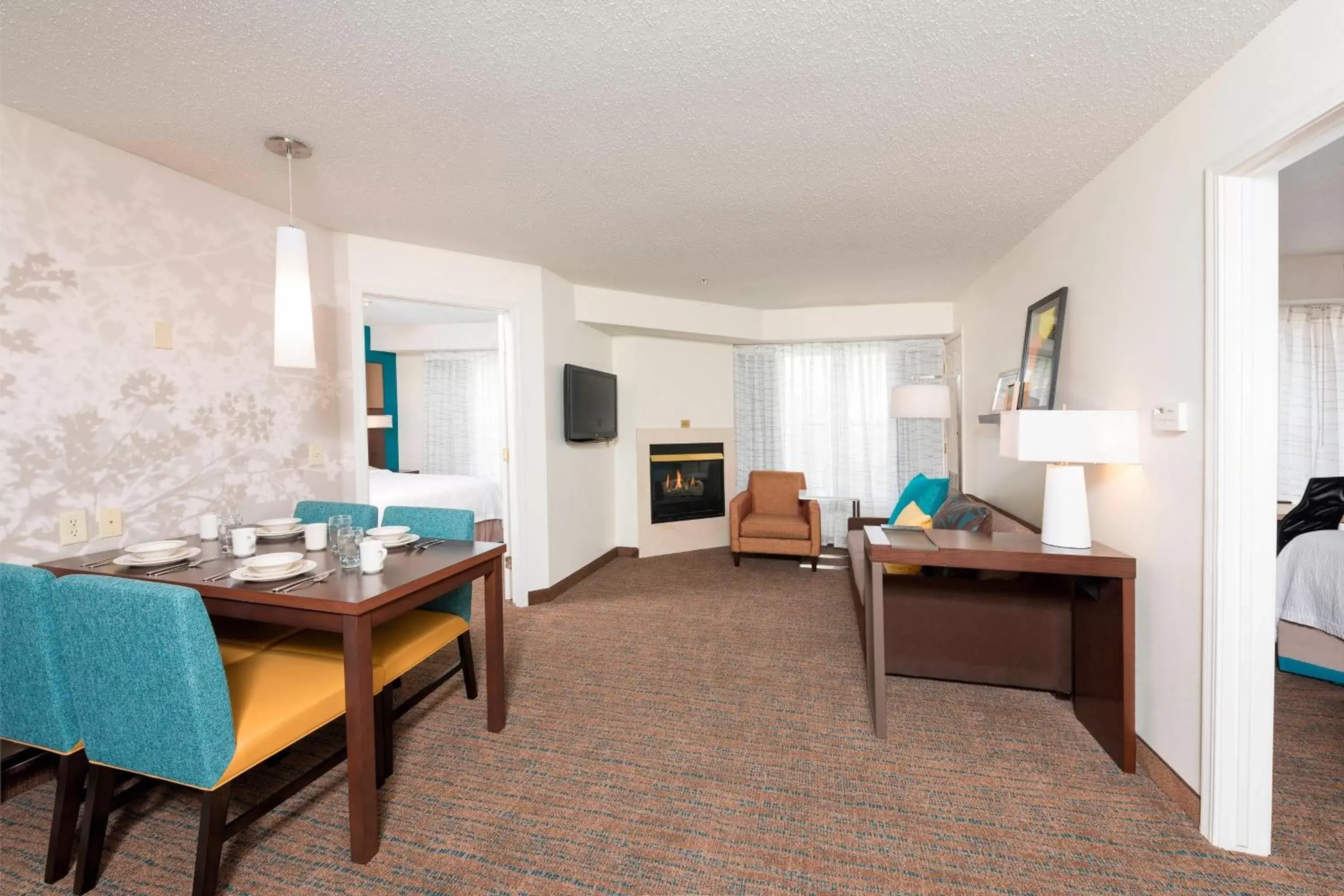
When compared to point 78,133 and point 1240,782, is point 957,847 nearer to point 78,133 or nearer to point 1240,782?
point 1240,782

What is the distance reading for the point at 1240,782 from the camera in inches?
67.5

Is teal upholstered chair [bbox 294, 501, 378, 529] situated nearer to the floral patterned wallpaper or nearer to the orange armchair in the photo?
the floral patterned wallpaper

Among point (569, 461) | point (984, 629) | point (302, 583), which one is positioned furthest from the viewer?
point (569, 461)

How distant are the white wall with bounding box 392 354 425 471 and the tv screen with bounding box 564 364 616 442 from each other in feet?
11.1

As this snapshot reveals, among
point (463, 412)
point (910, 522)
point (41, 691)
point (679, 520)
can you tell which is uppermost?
point (463, 412)

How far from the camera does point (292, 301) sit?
2.16 meters

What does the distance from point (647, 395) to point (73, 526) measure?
3.95m

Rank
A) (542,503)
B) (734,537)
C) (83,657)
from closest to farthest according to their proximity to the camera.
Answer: (83,657), (542,503), (734,537)

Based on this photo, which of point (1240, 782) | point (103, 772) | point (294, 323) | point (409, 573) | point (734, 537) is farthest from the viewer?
point (734, 537)

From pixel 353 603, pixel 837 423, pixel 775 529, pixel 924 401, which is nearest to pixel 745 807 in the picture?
pixel 353 603

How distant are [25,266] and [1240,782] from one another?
4286mm

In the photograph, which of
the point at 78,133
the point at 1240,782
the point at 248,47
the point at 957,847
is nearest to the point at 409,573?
the point at 248,47

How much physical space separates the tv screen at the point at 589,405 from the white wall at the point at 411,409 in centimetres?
339

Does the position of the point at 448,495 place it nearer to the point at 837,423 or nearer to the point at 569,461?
the point at 569,461
